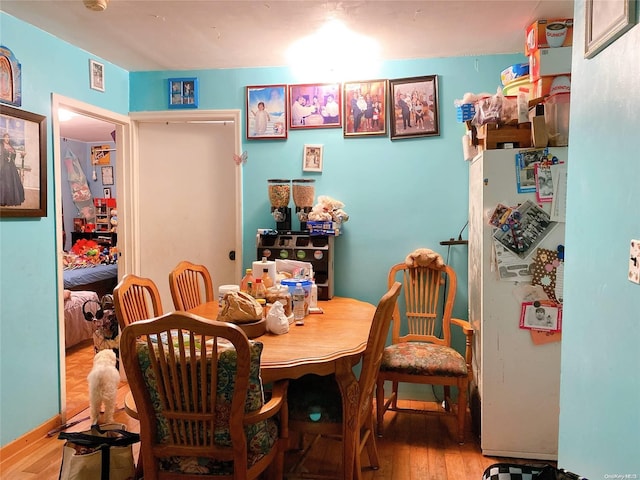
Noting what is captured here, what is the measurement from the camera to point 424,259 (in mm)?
3029

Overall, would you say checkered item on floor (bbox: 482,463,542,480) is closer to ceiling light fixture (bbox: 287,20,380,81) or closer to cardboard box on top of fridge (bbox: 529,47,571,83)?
cardboard box on top of fridge (bbox: 529,47,571,83)

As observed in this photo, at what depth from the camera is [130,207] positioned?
357cm

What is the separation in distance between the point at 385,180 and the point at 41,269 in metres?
2.25

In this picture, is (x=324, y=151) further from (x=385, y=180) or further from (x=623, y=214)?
(x=623, y=214)

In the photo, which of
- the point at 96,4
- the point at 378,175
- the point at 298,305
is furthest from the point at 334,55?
the point at 298,305

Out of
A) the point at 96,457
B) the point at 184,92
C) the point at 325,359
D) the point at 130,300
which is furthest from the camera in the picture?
the point at 184,92

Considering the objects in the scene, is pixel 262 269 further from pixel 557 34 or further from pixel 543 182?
pixel 557 34

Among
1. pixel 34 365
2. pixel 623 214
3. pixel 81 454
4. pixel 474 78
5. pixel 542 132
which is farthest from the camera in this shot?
pixel 474 78

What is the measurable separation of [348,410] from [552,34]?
2188 millimetres

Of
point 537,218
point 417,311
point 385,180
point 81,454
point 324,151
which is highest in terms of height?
point 324,151

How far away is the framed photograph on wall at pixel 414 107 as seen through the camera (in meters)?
3.14

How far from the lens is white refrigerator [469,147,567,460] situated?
242 centimetres

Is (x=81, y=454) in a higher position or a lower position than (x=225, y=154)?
lower

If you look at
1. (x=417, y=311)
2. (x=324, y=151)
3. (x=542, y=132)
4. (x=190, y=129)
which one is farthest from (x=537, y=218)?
(x=190, y=129)
